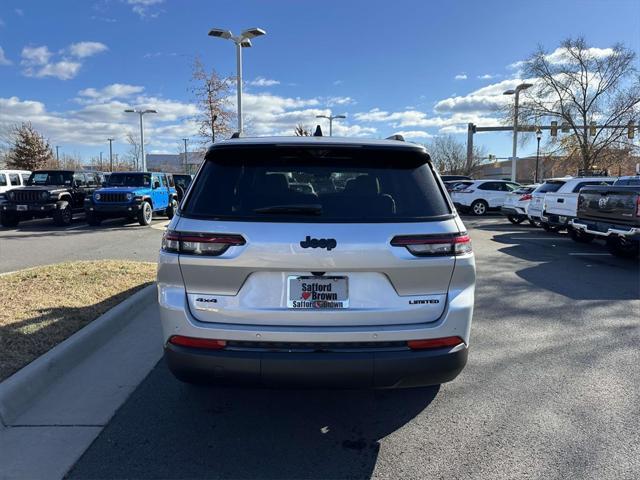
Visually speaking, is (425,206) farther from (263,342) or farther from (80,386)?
(80,386)

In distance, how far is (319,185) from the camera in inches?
120

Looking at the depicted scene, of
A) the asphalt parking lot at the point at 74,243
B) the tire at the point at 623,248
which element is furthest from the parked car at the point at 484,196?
the asphalt parking lot at the point at 74,243

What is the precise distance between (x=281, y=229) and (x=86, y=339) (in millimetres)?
2809

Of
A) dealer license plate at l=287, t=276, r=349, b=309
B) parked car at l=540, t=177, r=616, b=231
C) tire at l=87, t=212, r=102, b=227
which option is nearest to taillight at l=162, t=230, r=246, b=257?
dealer license plate at l=287, t=276, r=349, b=309

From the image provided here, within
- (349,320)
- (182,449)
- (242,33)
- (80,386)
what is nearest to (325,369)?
(349,320)

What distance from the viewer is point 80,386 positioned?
3846 millimetres

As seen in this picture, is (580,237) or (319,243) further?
(580,237)

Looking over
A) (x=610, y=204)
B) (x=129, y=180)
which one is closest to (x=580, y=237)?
(x=610, y=204)

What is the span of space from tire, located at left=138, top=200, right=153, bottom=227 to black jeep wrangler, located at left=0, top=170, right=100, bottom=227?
2710 mm

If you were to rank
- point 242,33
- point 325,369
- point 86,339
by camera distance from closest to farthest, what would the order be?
point 325,369 → point 86,339 → point 242,33

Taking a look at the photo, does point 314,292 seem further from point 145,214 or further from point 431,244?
point 145,214

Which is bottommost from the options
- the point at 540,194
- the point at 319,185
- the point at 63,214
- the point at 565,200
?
the point at 63,214

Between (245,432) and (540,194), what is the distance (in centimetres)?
1422

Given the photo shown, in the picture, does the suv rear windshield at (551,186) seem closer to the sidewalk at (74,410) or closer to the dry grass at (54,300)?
the dry grass at (54,300)
